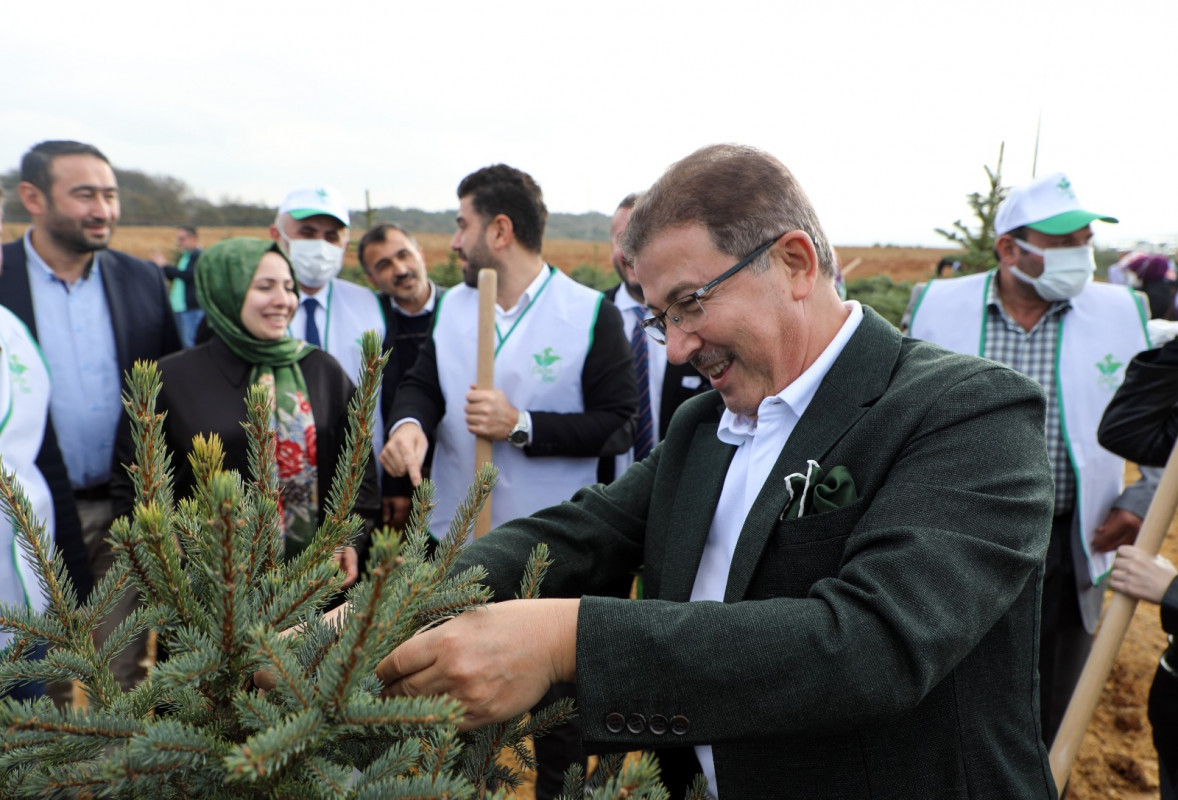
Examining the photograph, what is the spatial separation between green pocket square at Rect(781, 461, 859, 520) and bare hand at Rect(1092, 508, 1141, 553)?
9.13 ft

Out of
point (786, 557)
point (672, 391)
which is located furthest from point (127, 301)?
point (786, 557)

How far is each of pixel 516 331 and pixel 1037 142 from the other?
579 cm

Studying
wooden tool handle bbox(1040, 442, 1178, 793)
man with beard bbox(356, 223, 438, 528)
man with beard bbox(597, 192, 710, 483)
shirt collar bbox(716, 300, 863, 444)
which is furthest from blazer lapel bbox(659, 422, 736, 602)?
man with beard bbox(356, 223, 438, 528)

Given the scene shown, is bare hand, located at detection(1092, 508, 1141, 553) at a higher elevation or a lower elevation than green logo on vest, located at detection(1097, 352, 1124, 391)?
lower

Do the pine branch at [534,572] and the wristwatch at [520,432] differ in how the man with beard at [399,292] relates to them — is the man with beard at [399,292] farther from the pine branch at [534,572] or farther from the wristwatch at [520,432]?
the pine branch at [534,572]

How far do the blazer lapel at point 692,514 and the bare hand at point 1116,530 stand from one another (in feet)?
8.67

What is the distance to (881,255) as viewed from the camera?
222 ft

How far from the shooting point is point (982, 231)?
8.43m

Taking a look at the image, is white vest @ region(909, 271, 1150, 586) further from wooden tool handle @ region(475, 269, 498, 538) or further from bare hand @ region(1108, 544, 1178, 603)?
wooden tool handle @ region(475, 269, 498, 538)

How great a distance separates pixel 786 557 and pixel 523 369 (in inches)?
104

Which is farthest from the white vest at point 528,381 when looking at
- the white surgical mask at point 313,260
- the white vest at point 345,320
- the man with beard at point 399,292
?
the white surgical mask at point 313,260

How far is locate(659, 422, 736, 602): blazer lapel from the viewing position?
5.62ft

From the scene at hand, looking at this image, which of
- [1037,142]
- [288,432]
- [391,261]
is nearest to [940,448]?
[288,432]

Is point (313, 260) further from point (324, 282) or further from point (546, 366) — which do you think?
point (546, 366)
